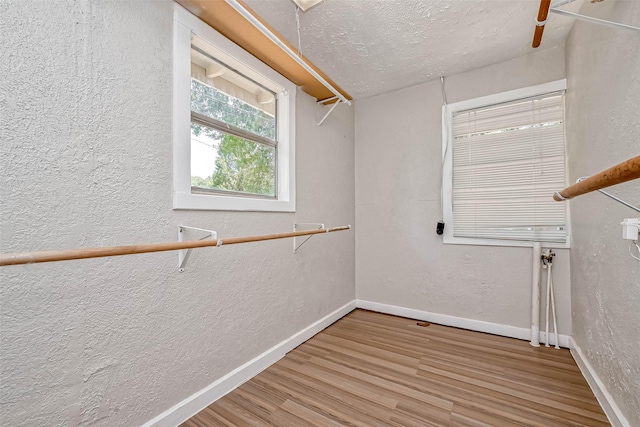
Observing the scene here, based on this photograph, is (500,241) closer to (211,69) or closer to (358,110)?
(358,110)

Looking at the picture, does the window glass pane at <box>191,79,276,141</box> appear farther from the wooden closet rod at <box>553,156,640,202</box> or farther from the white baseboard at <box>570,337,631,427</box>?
the white baseboard at <box>570,337,631,427</box>

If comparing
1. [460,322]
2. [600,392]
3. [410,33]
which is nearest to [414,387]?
[600,392]

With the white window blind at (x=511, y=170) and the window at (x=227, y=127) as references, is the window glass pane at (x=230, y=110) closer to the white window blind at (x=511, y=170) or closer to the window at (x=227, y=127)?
the window at (x=227, y=127)

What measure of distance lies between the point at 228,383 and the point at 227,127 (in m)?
1.59

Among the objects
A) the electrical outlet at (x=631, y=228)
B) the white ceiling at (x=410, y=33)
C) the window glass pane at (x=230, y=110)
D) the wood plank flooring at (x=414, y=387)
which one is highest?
the white ceiling at (x=410, y=33)

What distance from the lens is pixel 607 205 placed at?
1.38m

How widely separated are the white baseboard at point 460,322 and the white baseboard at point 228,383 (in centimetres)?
82

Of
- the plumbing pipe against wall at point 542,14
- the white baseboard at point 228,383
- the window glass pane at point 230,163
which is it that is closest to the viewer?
the plumbing pipe against wall at point 542,14

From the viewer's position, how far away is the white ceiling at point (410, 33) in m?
1.64

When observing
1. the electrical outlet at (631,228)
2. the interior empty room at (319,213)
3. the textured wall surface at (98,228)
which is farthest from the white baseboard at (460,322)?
the textured wall surface at (98,228)

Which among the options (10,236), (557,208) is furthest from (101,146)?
(557,208)

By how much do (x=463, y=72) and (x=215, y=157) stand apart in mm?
2348

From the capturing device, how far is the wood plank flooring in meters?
1.36

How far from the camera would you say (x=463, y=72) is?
95.8 inches
